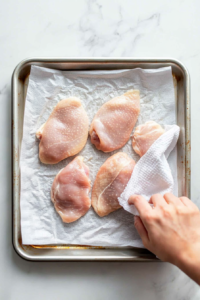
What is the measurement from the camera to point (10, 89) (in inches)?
33.9

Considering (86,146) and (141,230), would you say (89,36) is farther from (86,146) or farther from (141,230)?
(141,230)

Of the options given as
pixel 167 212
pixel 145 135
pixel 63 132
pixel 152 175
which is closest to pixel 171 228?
pixel 167 212

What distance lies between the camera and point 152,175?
78cm

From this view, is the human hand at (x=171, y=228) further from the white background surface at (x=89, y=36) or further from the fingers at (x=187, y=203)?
the white background surface at (x=89, y=36)

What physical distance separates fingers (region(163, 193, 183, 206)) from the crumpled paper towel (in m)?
0.04

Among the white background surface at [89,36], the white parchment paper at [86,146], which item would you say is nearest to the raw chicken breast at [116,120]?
the white parchment paper at [86,146]

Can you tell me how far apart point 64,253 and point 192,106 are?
0.57 metres

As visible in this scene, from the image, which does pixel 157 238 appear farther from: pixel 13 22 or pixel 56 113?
pixel 13 22

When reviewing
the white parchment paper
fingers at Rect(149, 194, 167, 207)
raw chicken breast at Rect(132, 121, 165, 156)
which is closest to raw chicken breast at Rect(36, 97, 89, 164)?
the white parchment paper

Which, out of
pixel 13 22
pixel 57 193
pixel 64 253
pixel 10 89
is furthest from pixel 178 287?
pixel 13 22

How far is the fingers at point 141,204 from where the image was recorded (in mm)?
723

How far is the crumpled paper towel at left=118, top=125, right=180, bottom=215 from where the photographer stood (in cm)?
78

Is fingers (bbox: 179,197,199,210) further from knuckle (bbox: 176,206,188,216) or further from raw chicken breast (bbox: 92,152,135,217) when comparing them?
raw chicken breast (bbox: 92,152,135,217)

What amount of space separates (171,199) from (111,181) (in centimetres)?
18
